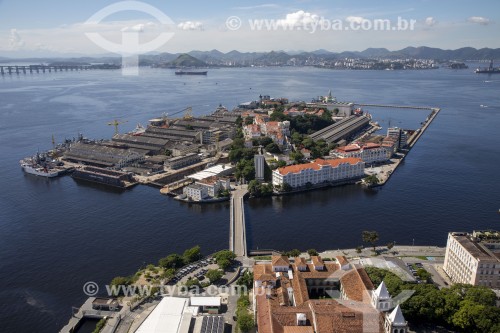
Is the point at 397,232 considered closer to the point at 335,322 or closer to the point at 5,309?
the point at 335,322

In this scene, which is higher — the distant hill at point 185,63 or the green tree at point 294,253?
the distant hill at point 185,63

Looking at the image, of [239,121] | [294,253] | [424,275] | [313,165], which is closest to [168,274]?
[294,253]

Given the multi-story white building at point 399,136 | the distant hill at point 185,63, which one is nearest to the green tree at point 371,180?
the multi-story white building at point 399,136

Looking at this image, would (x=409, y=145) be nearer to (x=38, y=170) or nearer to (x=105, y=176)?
(x=105, y=176)

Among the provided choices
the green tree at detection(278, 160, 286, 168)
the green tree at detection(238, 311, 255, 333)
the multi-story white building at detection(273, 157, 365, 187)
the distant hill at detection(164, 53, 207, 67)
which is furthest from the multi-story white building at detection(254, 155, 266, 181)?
the distant hill at detection(164, 53, 207, 67)

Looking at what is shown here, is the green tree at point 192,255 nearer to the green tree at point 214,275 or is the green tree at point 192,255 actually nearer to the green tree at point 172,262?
the green tree at point 172,262
